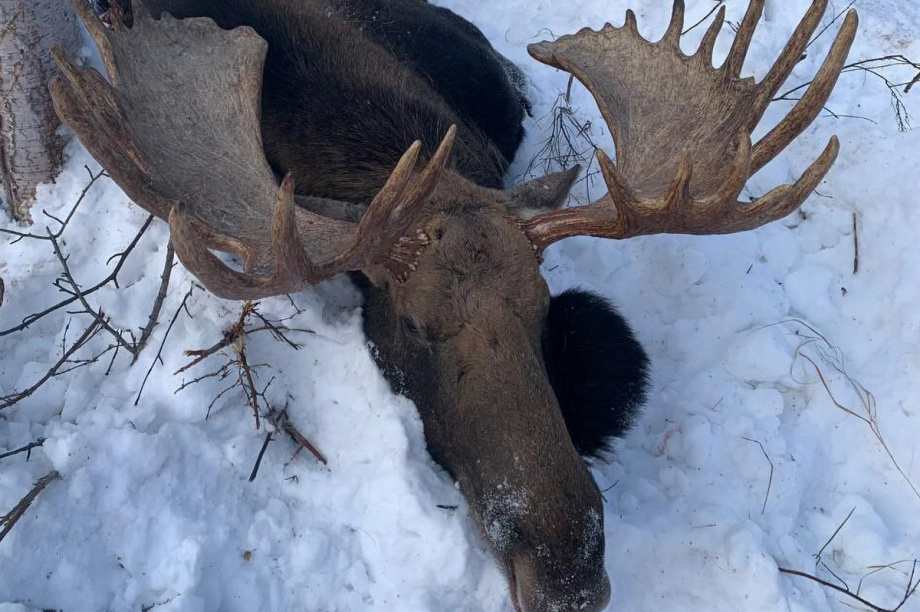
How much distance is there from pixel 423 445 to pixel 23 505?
61.2 inches

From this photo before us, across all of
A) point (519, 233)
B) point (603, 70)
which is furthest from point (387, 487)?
point (603, 70)

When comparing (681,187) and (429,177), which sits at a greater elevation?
(681,187)

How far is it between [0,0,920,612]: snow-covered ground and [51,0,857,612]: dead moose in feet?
1.03

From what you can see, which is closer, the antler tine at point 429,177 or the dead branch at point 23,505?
the antler tine at point 429,177

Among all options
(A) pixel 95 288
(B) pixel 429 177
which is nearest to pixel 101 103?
(A) pixel 95 288

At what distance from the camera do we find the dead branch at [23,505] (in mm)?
2774

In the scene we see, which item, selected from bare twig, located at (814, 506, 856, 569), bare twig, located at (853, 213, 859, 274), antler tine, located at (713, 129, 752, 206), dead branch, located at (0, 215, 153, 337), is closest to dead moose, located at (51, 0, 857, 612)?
antler tine, located at (713, 129, 752, 206)

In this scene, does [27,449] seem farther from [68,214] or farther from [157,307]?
[68,214]

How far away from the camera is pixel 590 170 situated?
4.94m

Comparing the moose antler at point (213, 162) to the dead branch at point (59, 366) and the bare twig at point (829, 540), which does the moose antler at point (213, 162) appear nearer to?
the dead branch at point (59, 366)

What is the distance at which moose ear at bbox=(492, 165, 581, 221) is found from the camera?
11.1ft

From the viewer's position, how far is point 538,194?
3.51m

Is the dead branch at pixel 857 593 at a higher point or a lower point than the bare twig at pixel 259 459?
higher

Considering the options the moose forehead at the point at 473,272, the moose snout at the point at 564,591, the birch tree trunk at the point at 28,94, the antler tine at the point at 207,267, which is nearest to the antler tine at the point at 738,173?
the moose forehead at the point at 473,272
